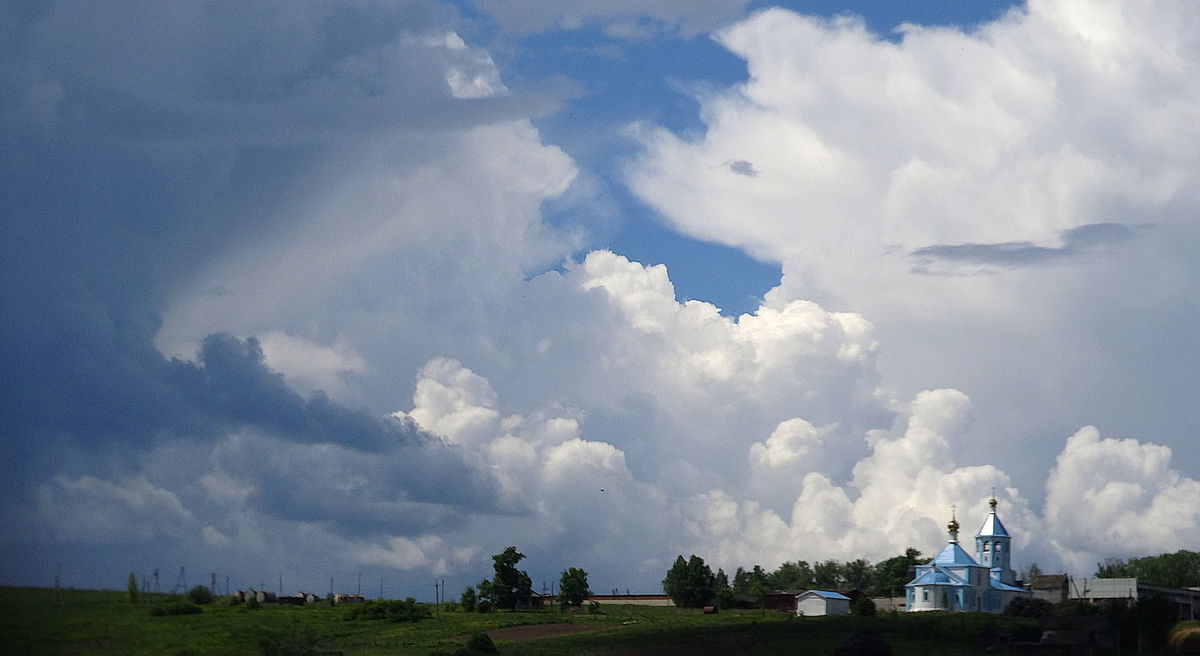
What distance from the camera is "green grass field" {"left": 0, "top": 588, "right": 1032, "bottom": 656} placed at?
8725 cm

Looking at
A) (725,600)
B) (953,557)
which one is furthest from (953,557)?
(725,600)

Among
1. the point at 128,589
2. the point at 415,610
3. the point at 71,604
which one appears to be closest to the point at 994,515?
the point at 415,610

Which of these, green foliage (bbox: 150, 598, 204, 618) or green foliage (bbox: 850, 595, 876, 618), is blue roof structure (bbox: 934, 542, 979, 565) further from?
green foliage (bbox: 150, 598, 204, 618)

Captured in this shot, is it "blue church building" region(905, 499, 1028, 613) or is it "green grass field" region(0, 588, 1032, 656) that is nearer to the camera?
"green grass field" region(0, 588, 1032, 656)

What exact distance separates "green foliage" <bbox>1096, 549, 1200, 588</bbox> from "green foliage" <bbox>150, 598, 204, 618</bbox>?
126928mm

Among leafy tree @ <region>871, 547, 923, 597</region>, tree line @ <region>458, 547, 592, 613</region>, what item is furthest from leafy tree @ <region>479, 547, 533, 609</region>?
leafy tree @ <region>871, 547, 923, 597</region>

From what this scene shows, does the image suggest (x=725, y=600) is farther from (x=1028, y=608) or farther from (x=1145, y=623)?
(x=1145, y=623)

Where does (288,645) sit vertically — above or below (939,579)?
below

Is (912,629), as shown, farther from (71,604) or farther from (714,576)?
(71,604)

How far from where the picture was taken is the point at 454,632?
349 feet

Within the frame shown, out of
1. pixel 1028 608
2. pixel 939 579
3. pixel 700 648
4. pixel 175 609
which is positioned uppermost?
pixel 939 579

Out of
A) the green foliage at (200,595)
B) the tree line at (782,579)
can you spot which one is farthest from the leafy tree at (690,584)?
the green foliage at (200,595)

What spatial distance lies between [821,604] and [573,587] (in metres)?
29.0

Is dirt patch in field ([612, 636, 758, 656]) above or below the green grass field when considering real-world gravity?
below
